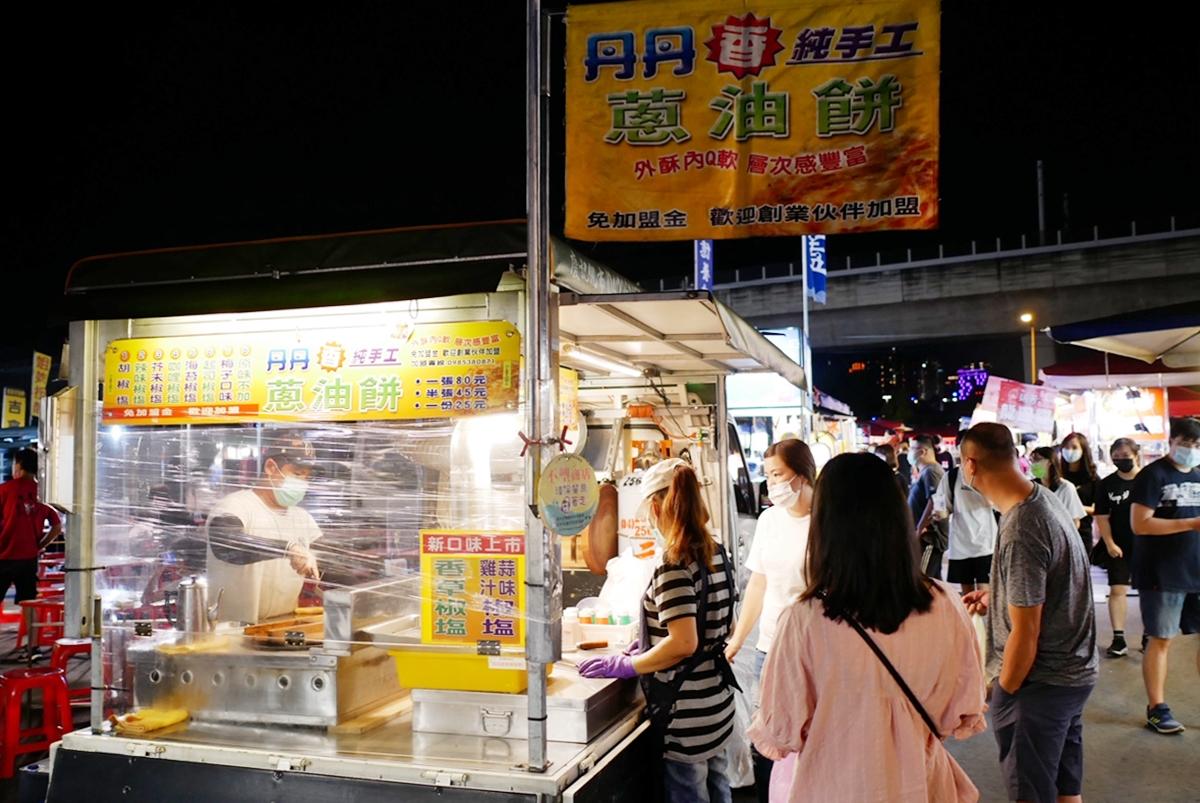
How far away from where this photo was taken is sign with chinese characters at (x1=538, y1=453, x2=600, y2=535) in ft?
11.2

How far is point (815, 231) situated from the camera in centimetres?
361

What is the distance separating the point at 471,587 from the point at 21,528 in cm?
750

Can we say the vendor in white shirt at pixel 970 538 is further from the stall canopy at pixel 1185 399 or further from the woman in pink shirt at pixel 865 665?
the stall canopy at pixel 1185 399

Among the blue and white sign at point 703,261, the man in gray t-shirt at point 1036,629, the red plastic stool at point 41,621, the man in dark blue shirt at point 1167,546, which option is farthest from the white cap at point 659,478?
the blue and white sign at point 703,261

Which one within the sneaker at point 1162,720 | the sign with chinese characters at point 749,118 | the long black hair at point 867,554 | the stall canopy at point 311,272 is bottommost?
the sneaker at point 1162,720

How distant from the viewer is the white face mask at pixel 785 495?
4.62 metres

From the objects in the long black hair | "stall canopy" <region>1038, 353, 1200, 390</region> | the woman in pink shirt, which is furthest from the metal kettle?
"stall canopy" <region>1038, 353, 1200, 390</region>

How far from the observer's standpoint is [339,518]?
4227mm

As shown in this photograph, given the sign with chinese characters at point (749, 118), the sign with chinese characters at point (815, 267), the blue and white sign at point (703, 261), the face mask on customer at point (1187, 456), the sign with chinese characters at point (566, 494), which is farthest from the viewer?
the sign with chinese characters at point (815, 267)

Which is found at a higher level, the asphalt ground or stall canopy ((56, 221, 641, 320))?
stall canopy ((56, 221, 641, 320))

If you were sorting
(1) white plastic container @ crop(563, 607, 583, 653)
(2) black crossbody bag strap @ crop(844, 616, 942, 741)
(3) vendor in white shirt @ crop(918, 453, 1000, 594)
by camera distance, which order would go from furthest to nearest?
(3) vendor in white shirt @ crop(918, 453, 1000, 594)
(1) white plastic container @ crop(563, 607, 583, 653)
(2) black crossbody bag strap @ crop(844, 616, 942, 741)

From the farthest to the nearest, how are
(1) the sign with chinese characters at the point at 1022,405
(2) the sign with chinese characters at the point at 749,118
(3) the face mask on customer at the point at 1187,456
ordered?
1. (1) the sign with chinese characters at the point at 1022,405
2. (3) the face mask on customer at the point at 1187,456
3. (2) the sign with chinese characters at the point at 749,118

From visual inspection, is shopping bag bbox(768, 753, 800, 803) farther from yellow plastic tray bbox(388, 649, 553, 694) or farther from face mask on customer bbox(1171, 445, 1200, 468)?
face mask on customer bbox(1171, 445, 1200, 468)

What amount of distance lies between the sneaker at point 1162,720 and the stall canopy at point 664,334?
11.4ft
